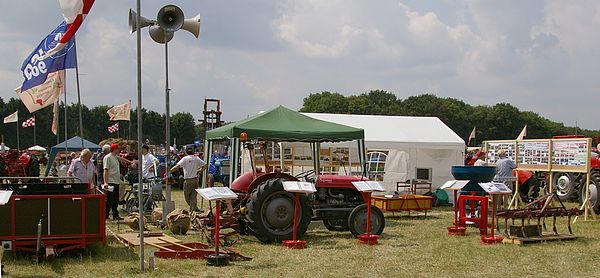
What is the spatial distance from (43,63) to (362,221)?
6.07 metres

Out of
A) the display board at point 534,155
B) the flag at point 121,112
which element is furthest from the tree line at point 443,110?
the display board at point 534,155

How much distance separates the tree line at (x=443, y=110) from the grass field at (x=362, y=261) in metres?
63.7

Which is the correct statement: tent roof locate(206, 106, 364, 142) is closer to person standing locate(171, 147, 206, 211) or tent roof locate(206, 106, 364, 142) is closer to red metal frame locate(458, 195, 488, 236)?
person standing locate(171, 147, 206, 211)

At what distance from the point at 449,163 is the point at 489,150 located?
1247 mm

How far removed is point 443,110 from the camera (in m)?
74.4

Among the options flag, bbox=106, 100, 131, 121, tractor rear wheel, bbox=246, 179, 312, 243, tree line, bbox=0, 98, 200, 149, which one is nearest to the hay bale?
tractor rear wheel, bbox=246, 179, 312, 243

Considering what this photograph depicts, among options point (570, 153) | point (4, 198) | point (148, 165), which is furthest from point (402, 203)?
point (4, 198)

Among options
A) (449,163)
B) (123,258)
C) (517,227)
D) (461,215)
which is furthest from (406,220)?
(123,258)

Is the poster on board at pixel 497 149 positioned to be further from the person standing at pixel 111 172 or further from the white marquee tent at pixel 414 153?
the person standing at pixel 111 172

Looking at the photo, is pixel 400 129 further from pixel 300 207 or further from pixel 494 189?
pixel 300 207

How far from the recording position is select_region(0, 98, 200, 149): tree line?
190 ft

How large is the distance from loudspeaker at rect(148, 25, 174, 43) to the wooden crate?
5742 mm

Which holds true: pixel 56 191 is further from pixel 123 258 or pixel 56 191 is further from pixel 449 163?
pixel 449 163

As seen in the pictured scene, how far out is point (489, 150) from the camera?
15.8 m
